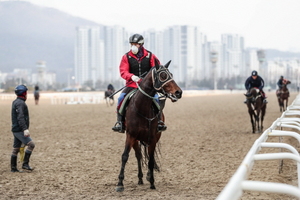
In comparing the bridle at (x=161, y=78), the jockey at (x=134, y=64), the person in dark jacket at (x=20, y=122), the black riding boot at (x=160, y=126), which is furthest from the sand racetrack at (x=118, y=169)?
the bridle at (x=161, y=78)

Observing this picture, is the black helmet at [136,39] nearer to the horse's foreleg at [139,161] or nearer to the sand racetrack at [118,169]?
the horse's foreleg at [139,161]

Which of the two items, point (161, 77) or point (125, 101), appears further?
point (125, 101)

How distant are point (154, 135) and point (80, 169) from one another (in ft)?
8.13

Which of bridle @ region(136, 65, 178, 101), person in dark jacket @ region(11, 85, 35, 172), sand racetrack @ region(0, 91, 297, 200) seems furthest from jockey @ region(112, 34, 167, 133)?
person in dark jacket @ region(11, 85, 35, 172)

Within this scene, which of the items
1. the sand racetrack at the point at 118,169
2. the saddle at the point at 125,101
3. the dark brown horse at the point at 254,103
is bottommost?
the sand racetrack at the point at 118,169

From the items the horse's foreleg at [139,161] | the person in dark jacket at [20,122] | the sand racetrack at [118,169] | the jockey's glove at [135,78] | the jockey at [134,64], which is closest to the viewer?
the sand racetrack at [118,169]

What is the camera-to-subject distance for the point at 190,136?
1509cm

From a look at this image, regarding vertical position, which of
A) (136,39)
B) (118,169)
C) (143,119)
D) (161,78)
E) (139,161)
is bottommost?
(118,169)

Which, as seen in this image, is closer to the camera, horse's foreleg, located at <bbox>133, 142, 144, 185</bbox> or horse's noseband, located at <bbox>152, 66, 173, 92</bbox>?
horse's noseband, located at <bbox>152, 66, 173, 92</bbox>

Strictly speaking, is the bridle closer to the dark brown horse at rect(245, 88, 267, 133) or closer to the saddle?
the saddle

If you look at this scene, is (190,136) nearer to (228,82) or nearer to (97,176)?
(97,176)

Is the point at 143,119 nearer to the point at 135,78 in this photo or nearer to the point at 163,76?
the point at 135,78

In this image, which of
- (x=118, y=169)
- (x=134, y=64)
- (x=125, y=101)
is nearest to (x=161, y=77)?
(x=125, y=101)

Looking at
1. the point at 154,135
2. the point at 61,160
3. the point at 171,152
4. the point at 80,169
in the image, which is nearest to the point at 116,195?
the point at 154,135
